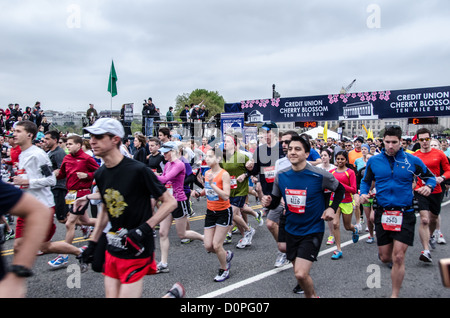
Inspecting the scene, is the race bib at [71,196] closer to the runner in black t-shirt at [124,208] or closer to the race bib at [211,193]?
the race bib at [211,193]

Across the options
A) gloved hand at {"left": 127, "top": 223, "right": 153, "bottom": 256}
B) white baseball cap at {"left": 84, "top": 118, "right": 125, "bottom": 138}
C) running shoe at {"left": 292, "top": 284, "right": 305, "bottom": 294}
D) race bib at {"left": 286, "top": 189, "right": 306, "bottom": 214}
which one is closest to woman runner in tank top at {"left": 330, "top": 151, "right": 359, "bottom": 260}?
running shoe at {"left": 292, "top": 284, "right": 305, "bottom": 294}

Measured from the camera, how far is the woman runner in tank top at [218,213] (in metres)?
5.04

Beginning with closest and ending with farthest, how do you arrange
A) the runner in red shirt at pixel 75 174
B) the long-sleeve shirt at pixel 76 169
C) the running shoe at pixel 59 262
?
the running shoe at pixel 59 262
the runner in red shirt at pixel 75 174
the long-sleeve shirt at pixel 76 169

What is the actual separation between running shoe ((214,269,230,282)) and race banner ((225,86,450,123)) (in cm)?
1207

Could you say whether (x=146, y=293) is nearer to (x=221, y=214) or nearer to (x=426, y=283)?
(x=221, y=214)

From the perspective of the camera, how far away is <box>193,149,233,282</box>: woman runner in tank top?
5043 mm

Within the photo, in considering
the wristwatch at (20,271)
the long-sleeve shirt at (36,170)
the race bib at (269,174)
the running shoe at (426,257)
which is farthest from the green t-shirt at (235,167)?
the wristwatch at (20,271)

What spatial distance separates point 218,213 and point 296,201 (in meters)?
1.65

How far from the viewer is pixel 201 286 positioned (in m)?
4.77

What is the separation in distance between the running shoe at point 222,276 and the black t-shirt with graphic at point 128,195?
2.23m

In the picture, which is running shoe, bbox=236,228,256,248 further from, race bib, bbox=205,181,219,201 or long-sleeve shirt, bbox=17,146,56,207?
long-sleeve shirt, bbox=17,146,56,207

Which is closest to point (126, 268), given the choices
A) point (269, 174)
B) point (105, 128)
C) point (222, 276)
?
point (105, 128)
